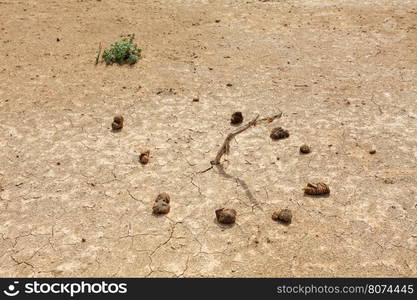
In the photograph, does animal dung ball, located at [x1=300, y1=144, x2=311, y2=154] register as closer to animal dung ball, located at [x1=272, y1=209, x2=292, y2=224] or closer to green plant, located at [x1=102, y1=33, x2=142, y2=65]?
animal dung ball, located at [x1=272, y1=209, x2=292, y2=224]

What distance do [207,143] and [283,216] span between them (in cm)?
151

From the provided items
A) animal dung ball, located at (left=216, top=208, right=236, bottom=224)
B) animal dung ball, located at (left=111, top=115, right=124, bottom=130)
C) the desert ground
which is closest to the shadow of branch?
the desert ground

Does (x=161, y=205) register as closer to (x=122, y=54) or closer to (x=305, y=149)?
(x=305, y=149)

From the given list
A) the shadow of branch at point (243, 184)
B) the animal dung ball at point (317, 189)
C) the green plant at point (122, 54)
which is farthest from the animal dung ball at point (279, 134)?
the green plant at point (122, 54)

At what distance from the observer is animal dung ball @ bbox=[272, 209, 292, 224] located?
4.23m

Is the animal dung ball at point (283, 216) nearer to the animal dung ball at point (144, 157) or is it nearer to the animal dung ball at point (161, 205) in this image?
the animal dung ball at point (161, 205)

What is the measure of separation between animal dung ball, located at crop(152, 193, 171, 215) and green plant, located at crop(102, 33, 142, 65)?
3273 mm

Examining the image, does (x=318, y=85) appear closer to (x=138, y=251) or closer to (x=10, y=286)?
(x=138, y=251)

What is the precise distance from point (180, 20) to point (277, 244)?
5662 millimetres

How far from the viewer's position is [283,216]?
4.24m

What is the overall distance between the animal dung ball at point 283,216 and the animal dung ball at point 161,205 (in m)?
1.02

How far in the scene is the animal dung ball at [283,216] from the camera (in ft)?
13.9

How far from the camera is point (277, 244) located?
Answer: 4051 millimetres

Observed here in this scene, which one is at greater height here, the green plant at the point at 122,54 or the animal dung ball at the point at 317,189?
the green plant at the point at 122,54
